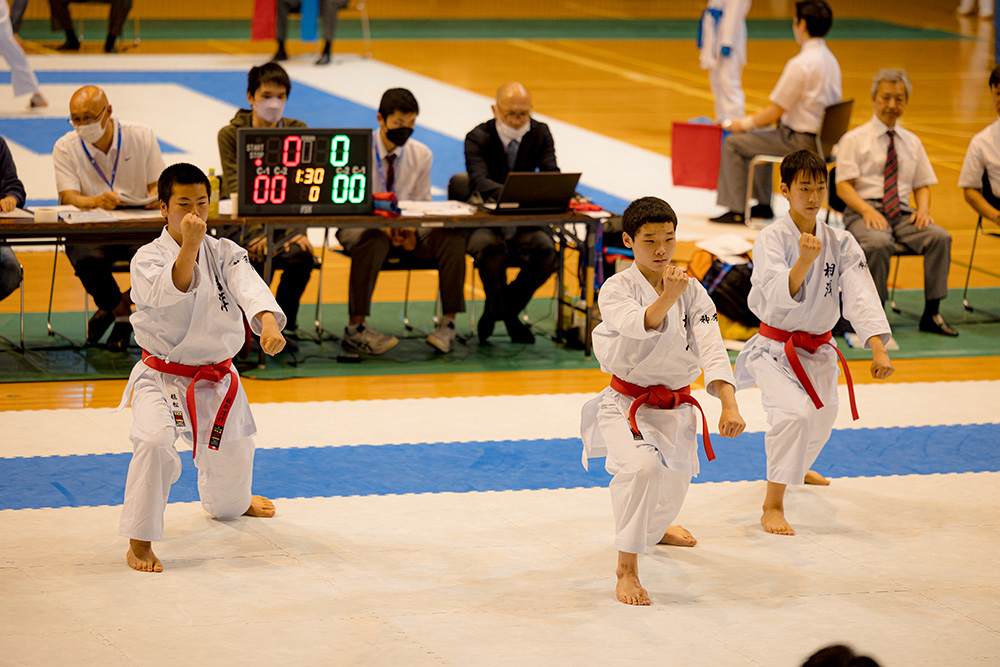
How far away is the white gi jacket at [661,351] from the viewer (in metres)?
4.44

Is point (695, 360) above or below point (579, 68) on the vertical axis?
below

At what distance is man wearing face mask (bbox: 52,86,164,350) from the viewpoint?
23.1ft

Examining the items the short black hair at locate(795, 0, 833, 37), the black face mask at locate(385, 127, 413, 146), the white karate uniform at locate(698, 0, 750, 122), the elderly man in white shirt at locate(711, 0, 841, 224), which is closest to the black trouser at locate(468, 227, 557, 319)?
the black face mask at locate(385, 127, 413, 146)

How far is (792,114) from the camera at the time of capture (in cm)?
1021

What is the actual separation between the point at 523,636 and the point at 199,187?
1.94 metres

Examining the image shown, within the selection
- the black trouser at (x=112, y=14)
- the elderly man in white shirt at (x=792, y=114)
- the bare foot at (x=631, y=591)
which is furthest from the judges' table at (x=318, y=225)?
the black trouser at (x=112, y=14)

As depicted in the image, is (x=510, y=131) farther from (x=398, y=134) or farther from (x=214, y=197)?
(x=214, y=197)

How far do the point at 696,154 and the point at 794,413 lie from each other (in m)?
6.23

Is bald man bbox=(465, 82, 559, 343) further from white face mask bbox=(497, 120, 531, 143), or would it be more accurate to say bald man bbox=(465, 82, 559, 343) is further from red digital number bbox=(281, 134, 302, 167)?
red digital number bbox=(281, 134, 302, 167)

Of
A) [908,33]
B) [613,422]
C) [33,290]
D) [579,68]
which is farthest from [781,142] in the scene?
[908,33]

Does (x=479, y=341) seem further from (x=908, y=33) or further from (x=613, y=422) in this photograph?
(x=908, y=33)

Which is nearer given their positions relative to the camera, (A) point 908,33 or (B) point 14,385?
(B) point 14,385

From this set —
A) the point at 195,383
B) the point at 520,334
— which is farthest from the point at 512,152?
the point at 195,383

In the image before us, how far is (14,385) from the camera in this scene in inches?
262
